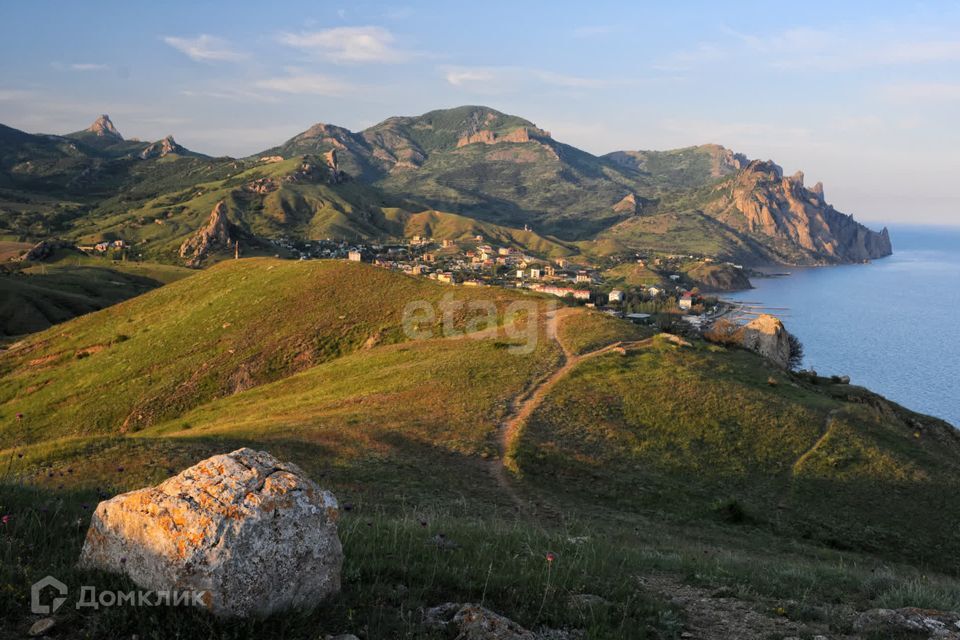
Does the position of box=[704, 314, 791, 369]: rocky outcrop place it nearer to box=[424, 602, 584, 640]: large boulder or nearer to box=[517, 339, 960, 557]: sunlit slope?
box=[517, 339, 960, 557]: sunlit slope

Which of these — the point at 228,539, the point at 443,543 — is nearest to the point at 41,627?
the point at 228,539

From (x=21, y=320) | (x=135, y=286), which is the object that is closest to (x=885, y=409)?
(x=21, y=320)

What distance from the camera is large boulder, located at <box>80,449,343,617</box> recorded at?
6637 mm

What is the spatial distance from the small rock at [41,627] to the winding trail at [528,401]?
17381 mm

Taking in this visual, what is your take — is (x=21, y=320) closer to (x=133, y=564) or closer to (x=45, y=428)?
(x=45, y=428)

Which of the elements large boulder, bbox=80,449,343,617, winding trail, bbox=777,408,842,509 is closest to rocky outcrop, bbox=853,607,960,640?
large boulder, bbox=80,449,343,617

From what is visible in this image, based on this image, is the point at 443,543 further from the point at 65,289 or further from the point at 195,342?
the point at 65,289

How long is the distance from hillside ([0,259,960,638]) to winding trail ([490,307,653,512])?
0.17m

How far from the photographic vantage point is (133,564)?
696 cm

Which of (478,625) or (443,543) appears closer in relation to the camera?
(478,625)

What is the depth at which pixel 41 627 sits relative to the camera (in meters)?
6.19

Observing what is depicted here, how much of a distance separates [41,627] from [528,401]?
3009cm

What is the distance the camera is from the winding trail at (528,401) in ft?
83.7

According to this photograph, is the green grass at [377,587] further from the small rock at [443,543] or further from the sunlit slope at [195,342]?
the sunlit slope at [195,342]
